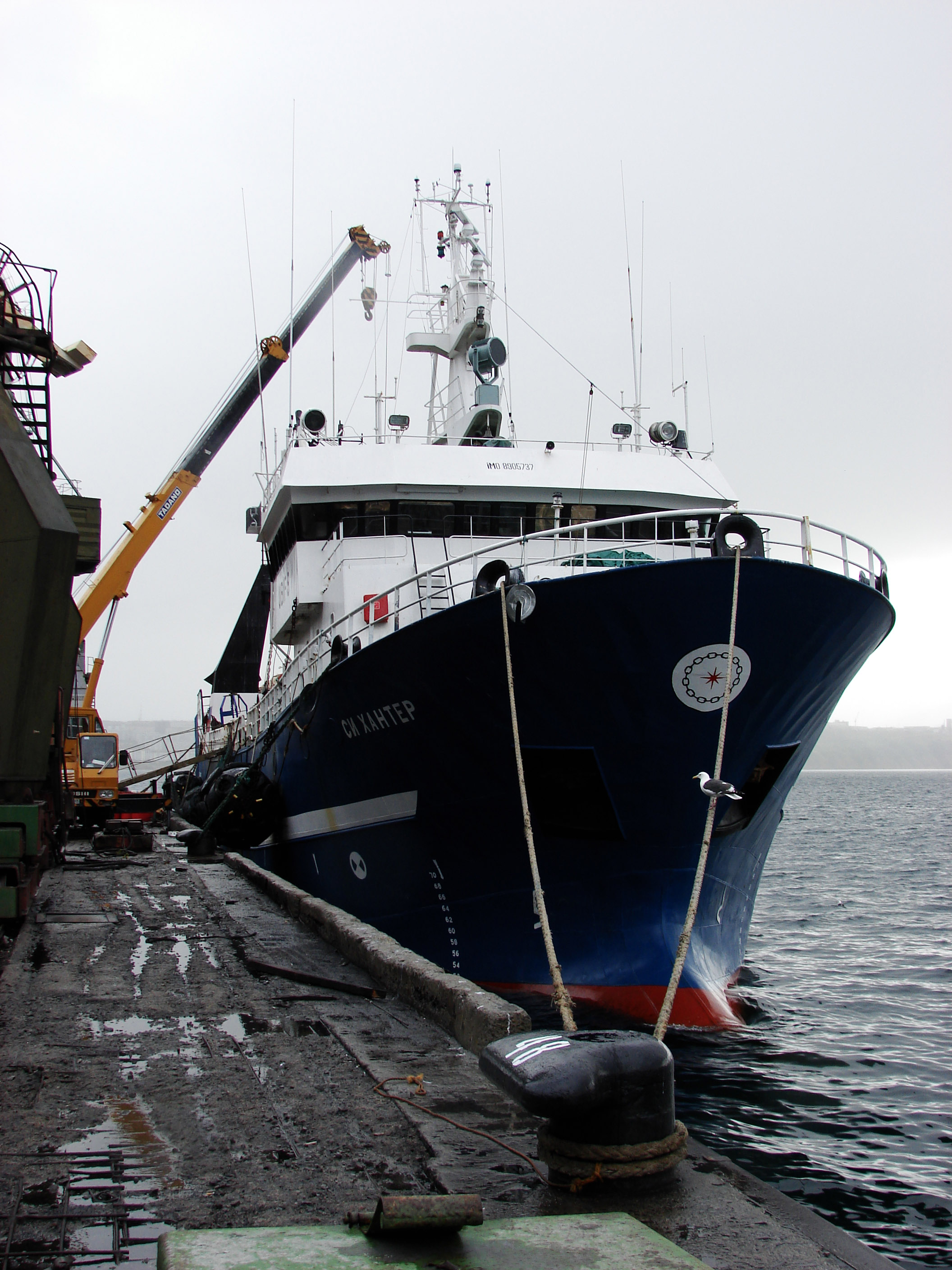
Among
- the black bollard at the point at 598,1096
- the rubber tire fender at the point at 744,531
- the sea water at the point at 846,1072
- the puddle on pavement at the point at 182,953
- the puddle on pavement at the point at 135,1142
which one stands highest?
the rubber tire fender at the point at 744,531

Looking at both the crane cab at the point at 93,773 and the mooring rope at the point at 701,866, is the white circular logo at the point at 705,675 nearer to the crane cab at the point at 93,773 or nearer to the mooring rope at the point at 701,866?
the mooring rope at the point at 701,866

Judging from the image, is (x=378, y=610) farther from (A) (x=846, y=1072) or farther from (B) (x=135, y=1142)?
(B) (x=135, y=1142)

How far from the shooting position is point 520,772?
6.46m

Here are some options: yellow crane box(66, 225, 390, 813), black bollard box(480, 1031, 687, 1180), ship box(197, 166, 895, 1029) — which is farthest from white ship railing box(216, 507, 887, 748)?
yellow crane box(66, 225, 390, 813)

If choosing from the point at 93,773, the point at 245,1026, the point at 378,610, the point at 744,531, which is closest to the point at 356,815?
the point at 378,610

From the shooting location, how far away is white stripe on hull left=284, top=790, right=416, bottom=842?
364 inches

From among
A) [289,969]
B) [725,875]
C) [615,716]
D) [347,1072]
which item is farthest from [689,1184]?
[725,875]

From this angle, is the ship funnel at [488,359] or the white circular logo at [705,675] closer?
the white circular logo at [705,675]

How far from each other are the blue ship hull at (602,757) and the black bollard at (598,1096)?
4.35 m

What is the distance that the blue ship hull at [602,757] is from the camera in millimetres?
7551

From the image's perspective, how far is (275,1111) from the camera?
4.08 meters

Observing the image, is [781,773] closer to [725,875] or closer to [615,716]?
[725,875]

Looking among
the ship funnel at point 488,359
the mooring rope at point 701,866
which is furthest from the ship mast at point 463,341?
the mooring rope at point 701,866

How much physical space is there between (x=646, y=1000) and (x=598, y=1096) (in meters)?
5.13
